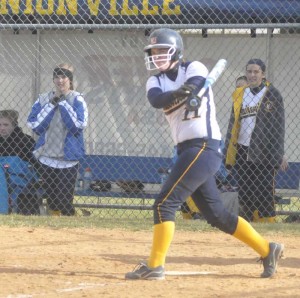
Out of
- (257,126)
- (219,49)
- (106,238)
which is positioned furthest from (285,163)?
(106,238)

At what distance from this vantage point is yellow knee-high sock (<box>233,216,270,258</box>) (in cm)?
655

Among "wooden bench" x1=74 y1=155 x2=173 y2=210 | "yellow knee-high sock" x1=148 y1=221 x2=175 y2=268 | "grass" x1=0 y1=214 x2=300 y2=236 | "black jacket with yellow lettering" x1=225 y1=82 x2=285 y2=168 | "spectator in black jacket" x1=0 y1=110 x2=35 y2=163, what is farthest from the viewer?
"wooden bench" x1=74 y1=155 x2=173 y2=210

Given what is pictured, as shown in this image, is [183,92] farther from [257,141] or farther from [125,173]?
[125,173]

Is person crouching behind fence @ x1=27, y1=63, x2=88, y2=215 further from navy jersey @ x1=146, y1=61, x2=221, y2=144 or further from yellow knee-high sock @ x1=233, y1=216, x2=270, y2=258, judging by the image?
yellow knee-high sock @ x1=233, y1=216, x2=270, y2=258

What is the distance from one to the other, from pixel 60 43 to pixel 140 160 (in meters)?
1.72

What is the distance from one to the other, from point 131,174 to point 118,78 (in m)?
1.20

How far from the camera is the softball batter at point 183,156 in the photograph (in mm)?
6383

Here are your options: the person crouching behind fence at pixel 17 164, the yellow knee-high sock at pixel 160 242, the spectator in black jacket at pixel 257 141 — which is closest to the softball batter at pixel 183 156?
the yellow knee-high sock at pixel 160 242

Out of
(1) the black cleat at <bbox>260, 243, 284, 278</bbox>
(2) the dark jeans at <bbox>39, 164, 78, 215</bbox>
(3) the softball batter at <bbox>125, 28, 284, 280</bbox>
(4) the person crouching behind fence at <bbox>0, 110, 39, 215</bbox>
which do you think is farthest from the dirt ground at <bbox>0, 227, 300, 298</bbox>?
(4) the person crouching behind fence at <bbox>0, 110, 39, 215</bbox>

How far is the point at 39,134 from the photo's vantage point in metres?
10.6

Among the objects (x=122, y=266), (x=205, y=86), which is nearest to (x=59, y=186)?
(x=122, y=266)

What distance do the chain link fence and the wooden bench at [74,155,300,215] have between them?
12 millimetres

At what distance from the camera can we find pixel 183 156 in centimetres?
645

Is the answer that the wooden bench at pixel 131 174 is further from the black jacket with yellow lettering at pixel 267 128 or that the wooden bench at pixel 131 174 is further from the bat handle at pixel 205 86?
the bat handle at pixel 205 86
